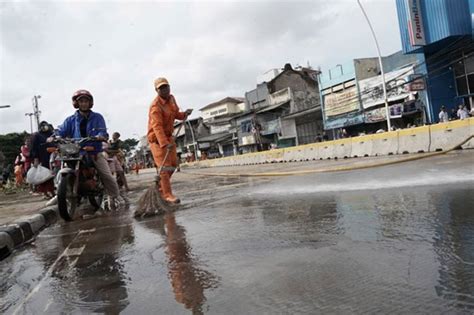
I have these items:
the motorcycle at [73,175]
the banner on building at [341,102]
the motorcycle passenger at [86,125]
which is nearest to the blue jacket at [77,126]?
the motorcycle passenger at [86,125]

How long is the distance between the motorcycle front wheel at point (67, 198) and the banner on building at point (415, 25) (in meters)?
23.5

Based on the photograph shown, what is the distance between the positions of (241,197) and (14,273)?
3363mm

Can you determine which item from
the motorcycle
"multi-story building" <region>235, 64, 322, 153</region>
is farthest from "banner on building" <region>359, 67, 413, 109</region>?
the motorcycle

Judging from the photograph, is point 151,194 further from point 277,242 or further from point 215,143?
point 215,143

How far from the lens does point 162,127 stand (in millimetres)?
6531

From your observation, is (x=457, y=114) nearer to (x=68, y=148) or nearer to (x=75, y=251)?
(x=68, y=148)

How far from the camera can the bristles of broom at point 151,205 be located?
18.4 feet

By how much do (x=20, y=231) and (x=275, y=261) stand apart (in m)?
3.59

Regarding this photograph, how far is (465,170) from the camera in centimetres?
599

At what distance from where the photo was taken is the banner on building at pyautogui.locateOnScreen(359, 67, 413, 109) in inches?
1185

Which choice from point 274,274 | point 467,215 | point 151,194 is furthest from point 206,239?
point 151,194

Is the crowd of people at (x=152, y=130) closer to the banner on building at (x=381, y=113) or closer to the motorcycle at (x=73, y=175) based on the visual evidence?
the motorcycle at (x=73, y=175)

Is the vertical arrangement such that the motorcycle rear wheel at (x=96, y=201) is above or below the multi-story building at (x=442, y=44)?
below

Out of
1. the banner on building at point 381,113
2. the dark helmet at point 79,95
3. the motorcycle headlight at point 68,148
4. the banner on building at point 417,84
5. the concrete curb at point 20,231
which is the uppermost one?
the banner on building at point 417,84
